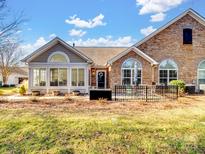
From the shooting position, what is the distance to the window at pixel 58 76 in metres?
22.8

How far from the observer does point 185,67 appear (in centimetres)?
2525

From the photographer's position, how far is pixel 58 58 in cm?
2281

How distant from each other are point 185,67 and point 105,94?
1170 cm

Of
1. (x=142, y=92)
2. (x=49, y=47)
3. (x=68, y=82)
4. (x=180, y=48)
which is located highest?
(x=180, y=48)

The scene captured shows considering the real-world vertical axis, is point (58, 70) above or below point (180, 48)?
below

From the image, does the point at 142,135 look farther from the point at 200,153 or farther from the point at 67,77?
the point at 67,77

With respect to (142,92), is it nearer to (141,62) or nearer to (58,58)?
(141,62)

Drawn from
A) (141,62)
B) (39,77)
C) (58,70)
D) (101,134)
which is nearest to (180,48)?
(141,62)

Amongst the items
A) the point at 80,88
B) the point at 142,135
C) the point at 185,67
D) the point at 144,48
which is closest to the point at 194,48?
the point at 185,67

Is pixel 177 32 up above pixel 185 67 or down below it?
above

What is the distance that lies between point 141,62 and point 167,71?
3.39m

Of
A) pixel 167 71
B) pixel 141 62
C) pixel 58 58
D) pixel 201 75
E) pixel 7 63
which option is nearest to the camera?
pixel 58 58

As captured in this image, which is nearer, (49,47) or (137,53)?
(49,47)

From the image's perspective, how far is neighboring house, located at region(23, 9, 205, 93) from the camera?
22.7 meters
